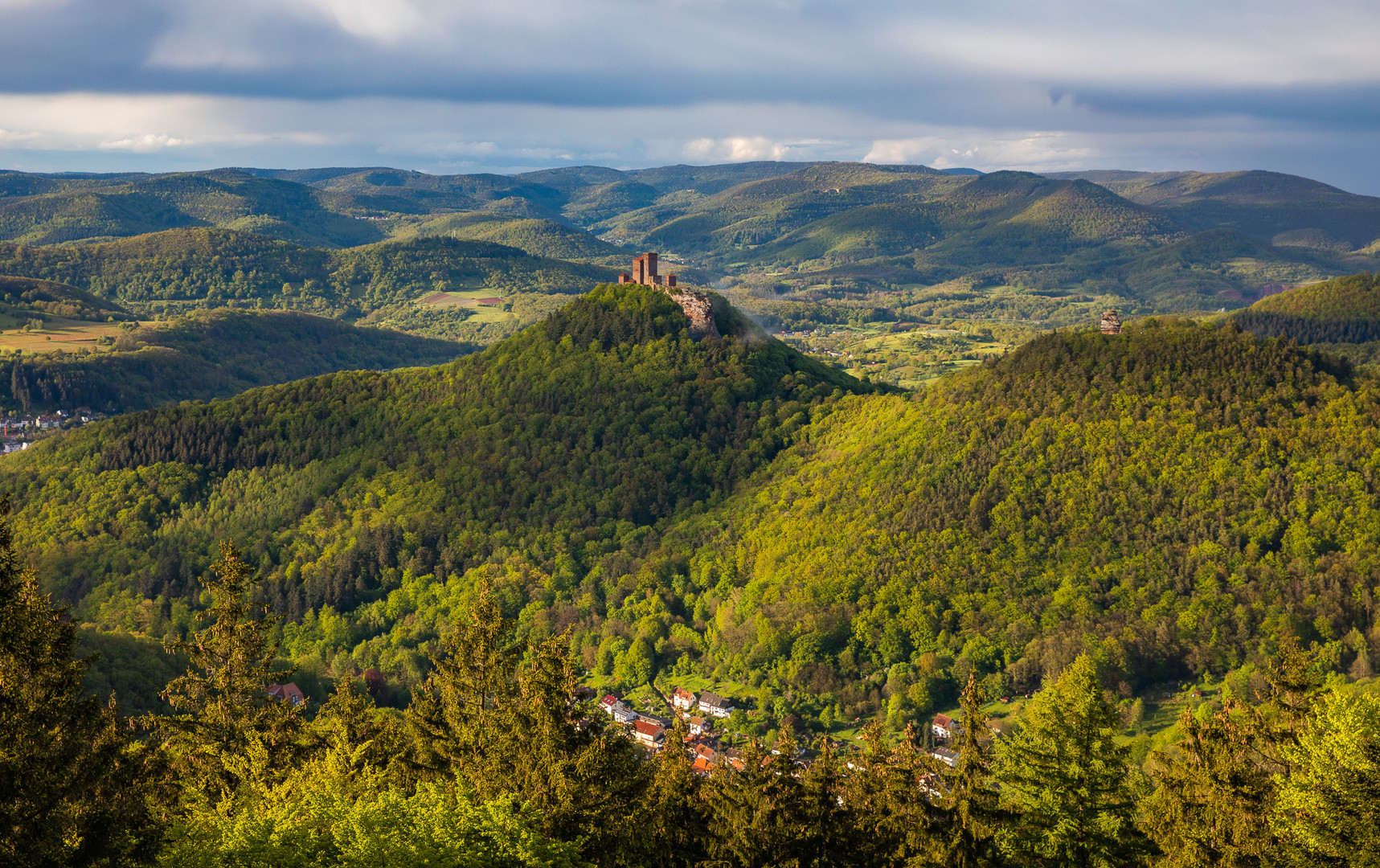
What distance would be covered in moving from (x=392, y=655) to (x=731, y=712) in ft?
149

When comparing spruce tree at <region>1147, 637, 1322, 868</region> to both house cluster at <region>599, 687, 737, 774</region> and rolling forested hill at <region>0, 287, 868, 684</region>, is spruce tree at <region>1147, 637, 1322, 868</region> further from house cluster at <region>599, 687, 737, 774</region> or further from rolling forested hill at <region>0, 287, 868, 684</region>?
rolling forested hill at <region>0, 287, 868, 684</region>

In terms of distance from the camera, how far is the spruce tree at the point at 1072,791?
39.2m

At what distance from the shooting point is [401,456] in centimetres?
15662

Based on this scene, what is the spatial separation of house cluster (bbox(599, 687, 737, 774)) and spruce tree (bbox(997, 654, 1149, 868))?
162ft

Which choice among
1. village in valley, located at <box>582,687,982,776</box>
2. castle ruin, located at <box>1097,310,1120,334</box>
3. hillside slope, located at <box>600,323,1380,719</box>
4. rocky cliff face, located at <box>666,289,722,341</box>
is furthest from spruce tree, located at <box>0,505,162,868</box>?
rocky cliff face, located at <box>666,289,722,341</box>

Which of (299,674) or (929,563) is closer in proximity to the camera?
(299,674)

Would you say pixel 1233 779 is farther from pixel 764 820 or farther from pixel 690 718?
pixel 690 718

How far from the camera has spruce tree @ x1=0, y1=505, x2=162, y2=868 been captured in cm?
2745

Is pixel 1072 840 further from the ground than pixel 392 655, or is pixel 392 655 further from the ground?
pixel 1072 840

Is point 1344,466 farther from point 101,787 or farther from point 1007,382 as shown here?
point 101,787

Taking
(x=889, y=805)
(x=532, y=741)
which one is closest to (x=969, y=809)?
(x=889, y=805)

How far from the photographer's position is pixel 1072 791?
39.8 metres

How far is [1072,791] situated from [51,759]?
124ft

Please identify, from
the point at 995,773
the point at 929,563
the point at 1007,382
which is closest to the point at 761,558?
the point at 929,563
